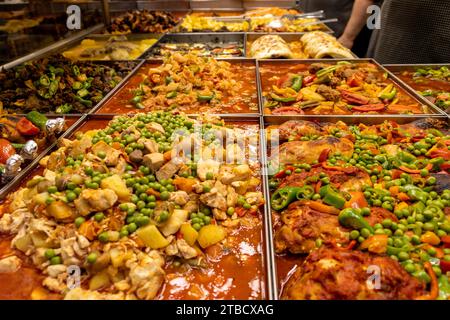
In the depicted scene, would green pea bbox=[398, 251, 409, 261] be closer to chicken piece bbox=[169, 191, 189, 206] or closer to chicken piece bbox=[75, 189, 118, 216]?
chicken piece bbox=[169, 191, 189, 206]

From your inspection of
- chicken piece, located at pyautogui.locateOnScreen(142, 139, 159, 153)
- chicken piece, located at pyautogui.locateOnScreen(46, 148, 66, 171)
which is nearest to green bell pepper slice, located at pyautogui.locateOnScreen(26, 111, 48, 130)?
chicken piece, located at pyautogui.locateOnScreen(46, 148, 66, 171)

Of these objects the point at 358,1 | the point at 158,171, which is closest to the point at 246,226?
the point at 158,171

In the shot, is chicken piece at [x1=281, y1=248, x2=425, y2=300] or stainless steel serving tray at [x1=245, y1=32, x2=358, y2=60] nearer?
chicken piece at [x1=281, y1=248, x2=425, y2=300]

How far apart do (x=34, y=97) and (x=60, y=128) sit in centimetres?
110

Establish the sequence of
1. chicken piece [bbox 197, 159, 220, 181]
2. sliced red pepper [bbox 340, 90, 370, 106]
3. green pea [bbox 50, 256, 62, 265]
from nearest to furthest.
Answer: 1. green pea [bbox 50, 256, 62, 265]
2. chicken piece [bbox 197, 159, 220, 181]
3. sliced red pepper [bbox 340, 90, 370, 106]

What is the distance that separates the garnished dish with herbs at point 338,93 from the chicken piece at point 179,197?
1.86 m

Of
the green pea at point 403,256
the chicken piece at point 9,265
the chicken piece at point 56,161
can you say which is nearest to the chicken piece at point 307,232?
the green pea at point 403,256

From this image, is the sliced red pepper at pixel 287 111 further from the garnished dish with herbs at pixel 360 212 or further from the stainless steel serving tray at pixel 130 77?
the garnished dish with herbs at pixel 360 212

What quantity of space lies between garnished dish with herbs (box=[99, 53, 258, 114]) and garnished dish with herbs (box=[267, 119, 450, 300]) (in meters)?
1.11

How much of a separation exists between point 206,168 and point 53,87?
2693mm

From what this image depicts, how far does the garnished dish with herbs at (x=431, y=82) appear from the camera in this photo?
423 cm

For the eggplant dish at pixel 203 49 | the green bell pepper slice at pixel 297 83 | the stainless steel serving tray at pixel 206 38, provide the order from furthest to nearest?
the stainless steel serving tray at pixel 206 38
the eggplant dish at pixel 203 49
the green bell pepper slice at pixel 297 83

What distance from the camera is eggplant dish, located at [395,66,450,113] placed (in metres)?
4.22
